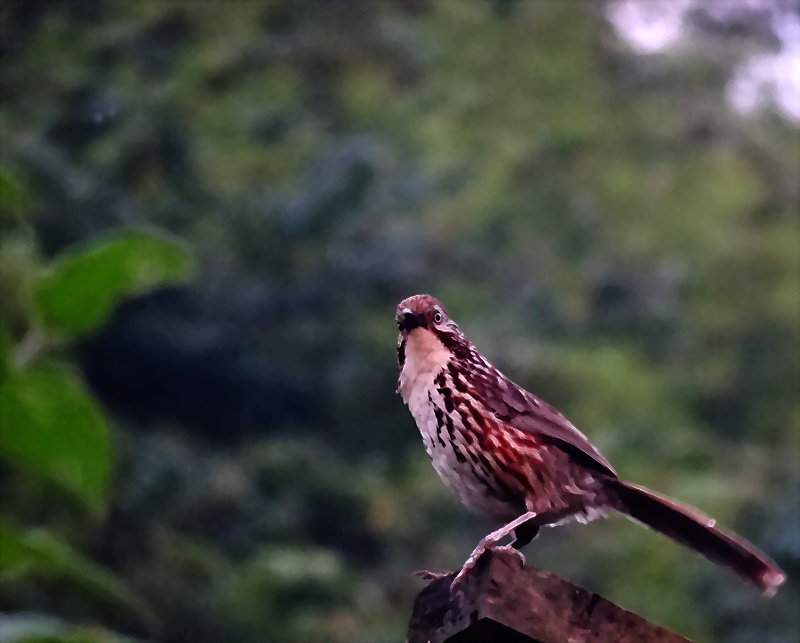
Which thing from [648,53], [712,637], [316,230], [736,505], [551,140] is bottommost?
[712,637]

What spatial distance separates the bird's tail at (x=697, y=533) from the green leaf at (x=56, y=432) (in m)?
0.83

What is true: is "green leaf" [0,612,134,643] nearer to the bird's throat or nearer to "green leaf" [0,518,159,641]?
"green leaf" [0,518,159,641]

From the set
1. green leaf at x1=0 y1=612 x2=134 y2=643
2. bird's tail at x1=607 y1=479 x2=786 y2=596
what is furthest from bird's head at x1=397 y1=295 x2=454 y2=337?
green leaf at x1=0 y1=612 x2=134 y2=643

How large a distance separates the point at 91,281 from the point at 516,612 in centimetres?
75

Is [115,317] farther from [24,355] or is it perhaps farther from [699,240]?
[699,240]

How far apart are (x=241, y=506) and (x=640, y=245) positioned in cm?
543

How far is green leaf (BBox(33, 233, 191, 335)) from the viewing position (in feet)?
5.74

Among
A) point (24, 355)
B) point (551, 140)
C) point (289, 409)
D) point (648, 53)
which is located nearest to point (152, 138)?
point (289, 409)

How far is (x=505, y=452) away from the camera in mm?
2020

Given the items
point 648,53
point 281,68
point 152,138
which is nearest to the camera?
point 152,138

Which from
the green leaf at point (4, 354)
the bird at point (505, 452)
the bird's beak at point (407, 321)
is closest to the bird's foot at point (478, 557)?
the bird at point (505, 452)

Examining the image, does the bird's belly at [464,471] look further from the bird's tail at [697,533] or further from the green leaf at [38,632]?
the green leaf at [38,632]

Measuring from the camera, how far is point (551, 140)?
451 inches

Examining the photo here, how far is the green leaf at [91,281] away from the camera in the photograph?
175cm
